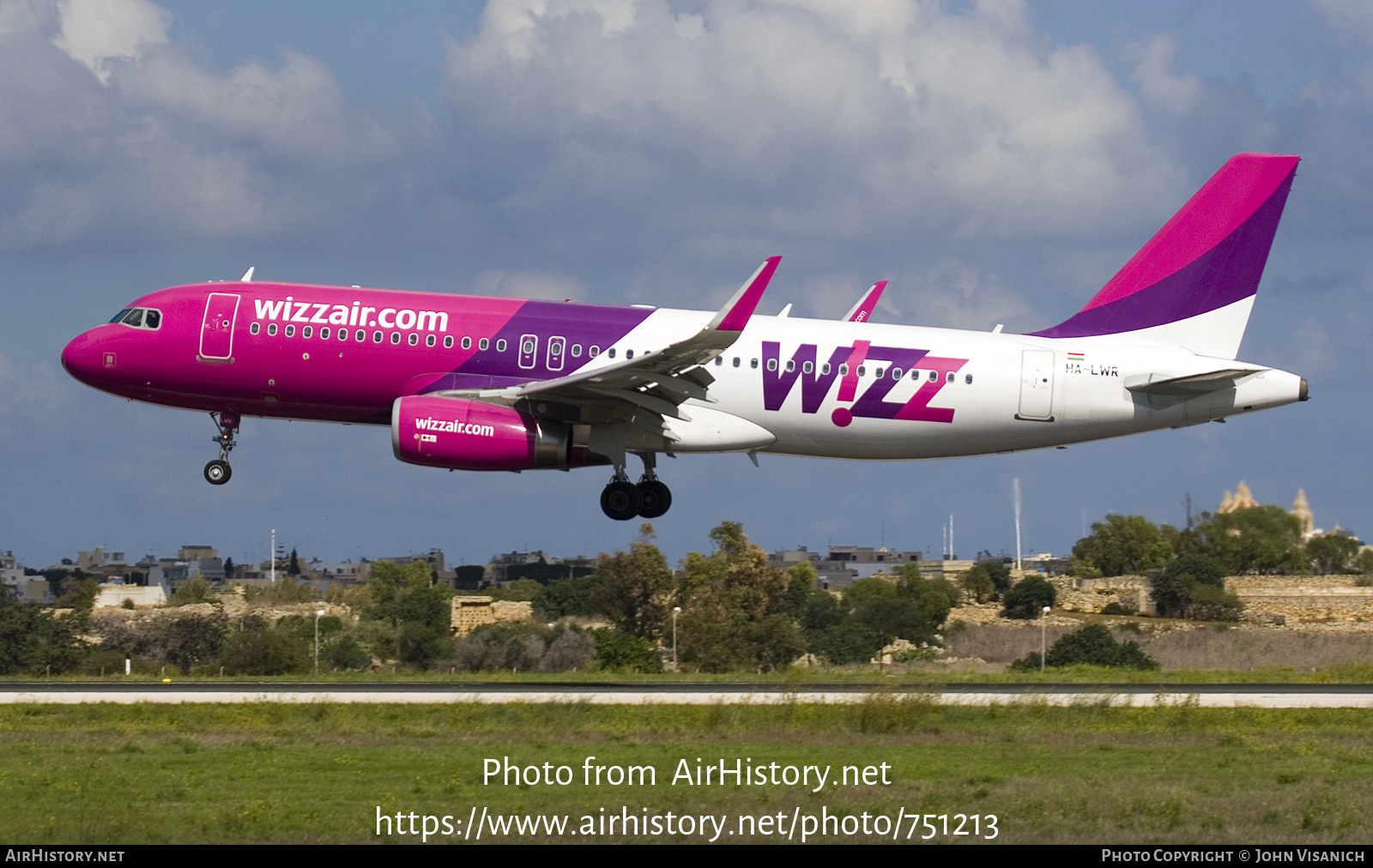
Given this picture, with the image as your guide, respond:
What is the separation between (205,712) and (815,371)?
14242 millimetres

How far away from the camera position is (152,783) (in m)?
22.4

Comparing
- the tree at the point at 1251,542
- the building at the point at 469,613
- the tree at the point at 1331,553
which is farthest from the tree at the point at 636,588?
the tree at the point at 1331,553

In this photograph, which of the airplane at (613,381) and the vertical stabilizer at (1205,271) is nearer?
the airplane at (613,381)

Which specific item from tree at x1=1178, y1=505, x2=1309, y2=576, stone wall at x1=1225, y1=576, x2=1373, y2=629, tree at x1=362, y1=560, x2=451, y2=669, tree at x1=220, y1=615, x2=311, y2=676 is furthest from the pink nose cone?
tree at x1=1178, y1=505, x2=1309, y2=576

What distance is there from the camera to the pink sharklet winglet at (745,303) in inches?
1184

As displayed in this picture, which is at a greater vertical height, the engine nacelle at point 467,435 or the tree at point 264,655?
the engine nacelle at point 467,435

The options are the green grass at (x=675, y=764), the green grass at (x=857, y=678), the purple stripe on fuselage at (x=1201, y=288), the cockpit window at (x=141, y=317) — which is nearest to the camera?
the green grass at (x=675, y=764)

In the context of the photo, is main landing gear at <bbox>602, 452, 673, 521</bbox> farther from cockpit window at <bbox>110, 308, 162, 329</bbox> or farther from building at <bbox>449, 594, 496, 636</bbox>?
building at <bbox>449, 594, 496, 636</bbox>

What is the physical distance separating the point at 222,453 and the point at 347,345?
4828 mm

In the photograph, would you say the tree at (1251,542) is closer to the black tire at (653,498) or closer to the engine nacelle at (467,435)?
the black tire at (653,498)

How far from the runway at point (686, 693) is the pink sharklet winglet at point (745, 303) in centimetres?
711

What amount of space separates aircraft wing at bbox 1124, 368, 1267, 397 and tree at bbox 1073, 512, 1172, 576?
59.2 metres

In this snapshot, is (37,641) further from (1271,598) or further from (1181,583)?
(1271,598)

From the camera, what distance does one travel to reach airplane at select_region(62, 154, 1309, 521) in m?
33.7
